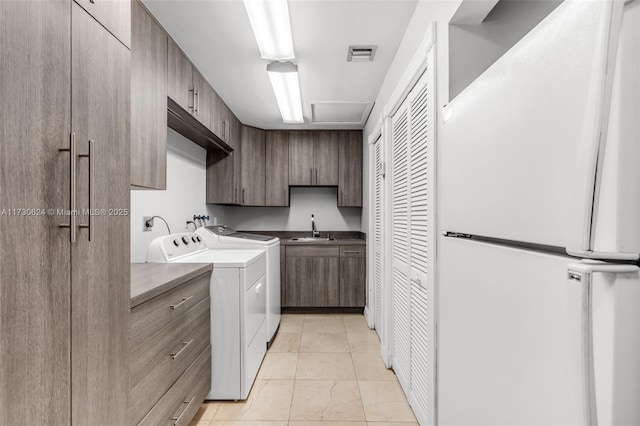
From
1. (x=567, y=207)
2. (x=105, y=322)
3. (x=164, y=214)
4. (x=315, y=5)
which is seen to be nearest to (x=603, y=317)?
(x=567, y=207)

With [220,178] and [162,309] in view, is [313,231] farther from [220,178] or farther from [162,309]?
[162,309]

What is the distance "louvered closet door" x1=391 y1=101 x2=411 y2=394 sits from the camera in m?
2.06

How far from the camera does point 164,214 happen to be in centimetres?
272

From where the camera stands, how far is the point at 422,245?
5.67ft

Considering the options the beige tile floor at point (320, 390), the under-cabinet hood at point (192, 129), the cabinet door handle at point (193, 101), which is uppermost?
the cabinet door handle at point (193, 101)

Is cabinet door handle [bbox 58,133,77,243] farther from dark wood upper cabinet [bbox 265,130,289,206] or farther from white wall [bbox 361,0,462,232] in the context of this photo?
dark wood upper cabinet [bbox 265,130,289,206]

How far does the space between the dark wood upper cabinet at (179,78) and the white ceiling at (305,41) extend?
7 centimetres

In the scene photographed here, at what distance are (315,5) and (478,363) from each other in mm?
1892

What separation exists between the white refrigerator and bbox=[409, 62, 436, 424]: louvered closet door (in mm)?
585

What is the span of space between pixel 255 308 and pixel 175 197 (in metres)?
1.32

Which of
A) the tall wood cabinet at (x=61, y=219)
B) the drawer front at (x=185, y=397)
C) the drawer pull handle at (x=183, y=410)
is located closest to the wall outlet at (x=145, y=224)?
the drawer front at (x=185, y=397)

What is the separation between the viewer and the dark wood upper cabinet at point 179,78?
2.11 m

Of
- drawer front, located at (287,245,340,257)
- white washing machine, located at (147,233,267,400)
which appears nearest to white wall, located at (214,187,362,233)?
drawer front, located at (287,245,340,257)

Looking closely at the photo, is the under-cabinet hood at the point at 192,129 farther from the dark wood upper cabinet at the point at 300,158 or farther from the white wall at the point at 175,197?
the dark wood upper cabinet at the point at 300,158
